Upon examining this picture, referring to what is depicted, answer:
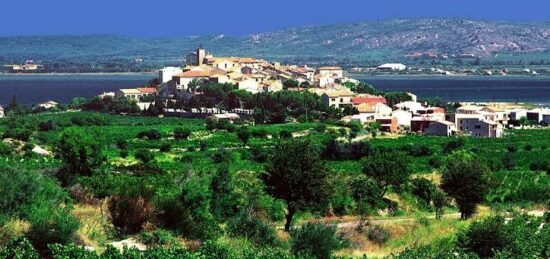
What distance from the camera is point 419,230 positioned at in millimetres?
18453

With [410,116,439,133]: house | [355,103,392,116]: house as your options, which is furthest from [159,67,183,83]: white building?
[410,116,439,133]: house

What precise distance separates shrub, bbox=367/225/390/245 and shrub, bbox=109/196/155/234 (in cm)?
547

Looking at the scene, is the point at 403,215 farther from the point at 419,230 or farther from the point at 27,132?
the point at 27,132

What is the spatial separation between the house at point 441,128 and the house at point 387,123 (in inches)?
88.3

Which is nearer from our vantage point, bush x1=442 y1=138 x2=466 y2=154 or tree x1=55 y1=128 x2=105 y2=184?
tree x1=55 y1=128 x2=105 y2=184

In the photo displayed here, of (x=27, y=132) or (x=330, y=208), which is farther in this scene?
(x=27, y=132)

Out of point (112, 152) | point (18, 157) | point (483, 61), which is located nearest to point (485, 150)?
point (112, 152)

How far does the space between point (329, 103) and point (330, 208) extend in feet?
118

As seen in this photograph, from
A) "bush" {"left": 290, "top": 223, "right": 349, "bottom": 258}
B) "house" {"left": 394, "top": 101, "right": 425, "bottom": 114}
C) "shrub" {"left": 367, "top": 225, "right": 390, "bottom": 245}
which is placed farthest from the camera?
"house" {"left": 394, "top": 101, "right": 425, "bottom": 114}

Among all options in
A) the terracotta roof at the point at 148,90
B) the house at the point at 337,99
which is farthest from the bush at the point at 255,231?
the terracotta roof at the point at 148,90

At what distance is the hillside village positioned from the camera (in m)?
53.6

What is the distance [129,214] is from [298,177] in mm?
7155

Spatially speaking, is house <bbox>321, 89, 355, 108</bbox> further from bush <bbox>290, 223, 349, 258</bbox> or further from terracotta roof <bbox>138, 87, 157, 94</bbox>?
bush <bbox>290, 223, 349, 258</bbox>

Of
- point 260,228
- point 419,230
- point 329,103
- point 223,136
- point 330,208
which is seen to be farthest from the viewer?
point 329,103
